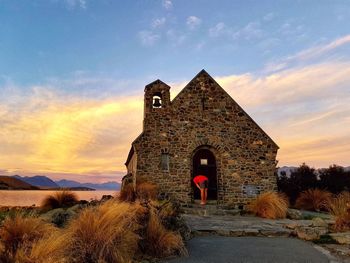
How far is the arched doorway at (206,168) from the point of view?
17392 mm

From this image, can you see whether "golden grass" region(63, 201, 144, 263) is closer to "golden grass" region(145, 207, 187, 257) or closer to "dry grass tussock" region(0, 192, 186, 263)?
"dry grass tussock" region(0, 192, 186, 263)

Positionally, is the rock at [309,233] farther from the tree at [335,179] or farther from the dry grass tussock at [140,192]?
the tree at [335,179]

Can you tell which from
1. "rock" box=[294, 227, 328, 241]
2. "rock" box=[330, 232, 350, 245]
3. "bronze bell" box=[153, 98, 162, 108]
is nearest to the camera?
"rock" box=[330, 232, 350, 245]

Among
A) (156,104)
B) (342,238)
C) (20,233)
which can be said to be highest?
(156,104)

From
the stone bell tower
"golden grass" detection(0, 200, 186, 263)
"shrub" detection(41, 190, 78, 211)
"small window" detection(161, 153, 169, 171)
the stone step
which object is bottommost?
"golden grass" detection(0, 200, 186, 263)

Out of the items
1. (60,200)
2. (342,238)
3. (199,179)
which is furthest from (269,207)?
(60,200)

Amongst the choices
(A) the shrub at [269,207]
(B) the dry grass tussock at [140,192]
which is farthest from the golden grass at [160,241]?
(A) the shrub at [269,207]

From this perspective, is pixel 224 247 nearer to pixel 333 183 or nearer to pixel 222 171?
pixel 222 171

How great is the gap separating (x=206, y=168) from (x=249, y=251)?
35.3 ft

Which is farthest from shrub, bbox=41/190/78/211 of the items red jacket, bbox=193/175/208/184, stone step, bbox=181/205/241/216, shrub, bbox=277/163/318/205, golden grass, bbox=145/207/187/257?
shrub, bbox=277/163/318/205

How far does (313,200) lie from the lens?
699 inches

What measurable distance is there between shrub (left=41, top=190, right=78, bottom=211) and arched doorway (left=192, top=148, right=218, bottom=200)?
615cm

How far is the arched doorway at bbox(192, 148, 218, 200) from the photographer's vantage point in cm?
1739

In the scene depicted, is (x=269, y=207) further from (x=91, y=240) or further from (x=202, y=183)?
(x=91, y=240)
